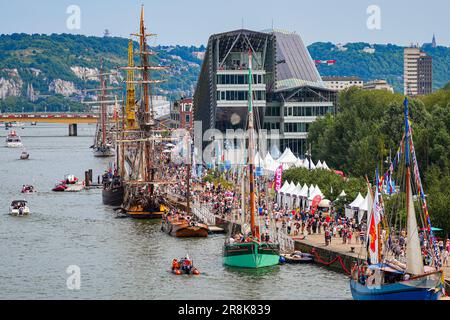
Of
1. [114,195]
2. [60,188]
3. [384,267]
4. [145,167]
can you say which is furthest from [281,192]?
[60,188]

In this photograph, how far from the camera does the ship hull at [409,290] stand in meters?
50.9

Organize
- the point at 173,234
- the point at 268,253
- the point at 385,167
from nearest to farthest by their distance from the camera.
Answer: the point at 268,253
the point at 173,234
the point at 385,167

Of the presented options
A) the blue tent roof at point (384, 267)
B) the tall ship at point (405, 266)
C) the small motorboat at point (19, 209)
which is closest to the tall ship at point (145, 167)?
the small motorboat at point (19, 209)

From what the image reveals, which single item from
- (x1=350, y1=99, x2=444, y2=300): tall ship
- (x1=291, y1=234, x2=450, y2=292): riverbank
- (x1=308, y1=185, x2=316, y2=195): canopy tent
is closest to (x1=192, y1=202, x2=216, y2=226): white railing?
(x1=308, y1=185, x2=316, y2=195): canopy tent

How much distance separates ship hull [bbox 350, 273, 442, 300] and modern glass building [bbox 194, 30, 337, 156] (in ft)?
352

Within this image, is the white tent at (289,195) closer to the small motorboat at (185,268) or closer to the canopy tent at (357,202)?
the canopy tent at (357,202)

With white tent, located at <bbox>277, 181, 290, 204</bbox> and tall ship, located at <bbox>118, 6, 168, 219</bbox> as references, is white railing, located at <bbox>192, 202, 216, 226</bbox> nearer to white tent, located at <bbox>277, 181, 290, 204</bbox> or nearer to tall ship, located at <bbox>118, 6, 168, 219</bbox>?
tall ship, located at <bbox>118, 6, 168, 219</bbox>

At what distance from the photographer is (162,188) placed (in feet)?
374

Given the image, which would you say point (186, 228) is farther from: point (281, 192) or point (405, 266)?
point (405, 266)

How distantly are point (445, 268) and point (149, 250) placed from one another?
26548 mm

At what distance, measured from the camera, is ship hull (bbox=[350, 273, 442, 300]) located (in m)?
50.9

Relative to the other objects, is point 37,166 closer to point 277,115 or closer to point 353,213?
point 277,115

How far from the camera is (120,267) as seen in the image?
235 ft
